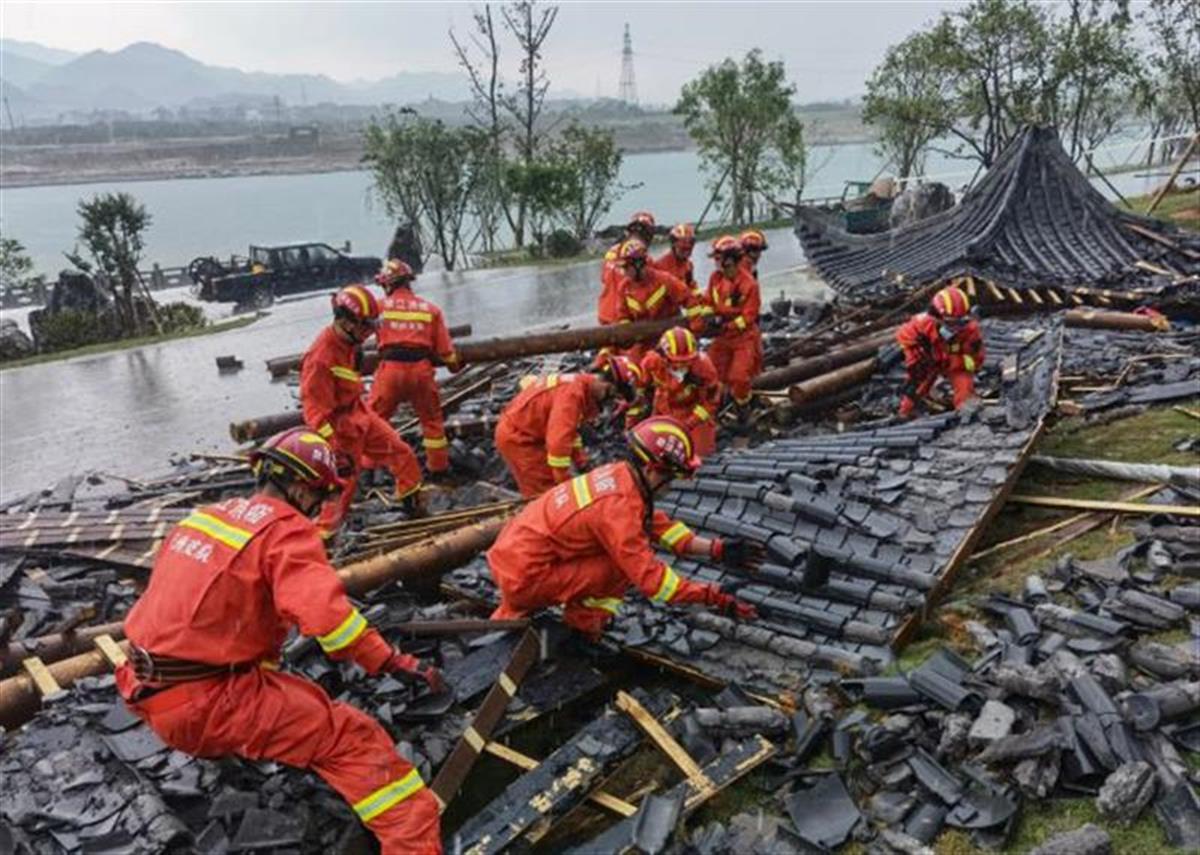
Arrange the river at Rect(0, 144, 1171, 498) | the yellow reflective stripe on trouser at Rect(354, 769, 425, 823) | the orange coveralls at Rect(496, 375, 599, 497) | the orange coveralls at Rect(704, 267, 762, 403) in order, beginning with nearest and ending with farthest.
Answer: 1. the yellow reflective stripe on trouser at Rect(354, 769, 425, 823)
2. the orange coveralls at Rect(496, 375, 599, 497)
3. the orange coveralls at Rect(704, 267, 762, 403)
4. the river at Rect(0, 144, 1171, 498)

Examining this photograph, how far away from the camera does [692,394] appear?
8531 mm

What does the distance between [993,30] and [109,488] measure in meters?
26.9

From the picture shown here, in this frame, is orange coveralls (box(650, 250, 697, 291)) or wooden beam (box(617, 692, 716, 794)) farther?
orange coveralls (box(650, 250, 697, 291))

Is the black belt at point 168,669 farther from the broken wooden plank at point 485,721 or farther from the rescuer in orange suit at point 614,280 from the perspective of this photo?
the rescuer in orange suit at point 614,280

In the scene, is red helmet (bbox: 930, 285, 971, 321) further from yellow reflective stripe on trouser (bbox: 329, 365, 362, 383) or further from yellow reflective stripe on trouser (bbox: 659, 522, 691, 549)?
yellow reflective stripe on trouser (bbox: 329, 365, 362, 383)

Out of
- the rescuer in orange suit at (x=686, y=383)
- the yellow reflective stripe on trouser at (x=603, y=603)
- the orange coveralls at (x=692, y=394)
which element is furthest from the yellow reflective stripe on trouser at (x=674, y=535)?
the orange coveralls at (x=692, y=394)

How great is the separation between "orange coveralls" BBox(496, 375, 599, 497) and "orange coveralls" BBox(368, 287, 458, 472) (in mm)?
1395

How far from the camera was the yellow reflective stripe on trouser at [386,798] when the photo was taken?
12.9 ft

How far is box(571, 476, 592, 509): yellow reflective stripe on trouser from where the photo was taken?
192 inches

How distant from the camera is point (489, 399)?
11305 millimetres

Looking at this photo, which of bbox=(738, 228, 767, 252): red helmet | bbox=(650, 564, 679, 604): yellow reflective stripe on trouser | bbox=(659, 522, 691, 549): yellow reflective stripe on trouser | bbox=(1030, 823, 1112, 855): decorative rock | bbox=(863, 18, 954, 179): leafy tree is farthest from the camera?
bbox=(863, 18, 954, 179): leafy tree

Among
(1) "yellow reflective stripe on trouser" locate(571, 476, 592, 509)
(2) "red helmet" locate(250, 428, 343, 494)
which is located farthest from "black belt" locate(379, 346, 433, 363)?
(2) "red helmet" locate(250, 428, 343, 494)

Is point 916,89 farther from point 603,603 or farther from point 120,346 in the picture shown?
point 603,603

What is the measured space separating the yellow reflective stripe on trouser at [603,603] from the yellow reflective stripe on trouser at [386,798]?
1596mm
